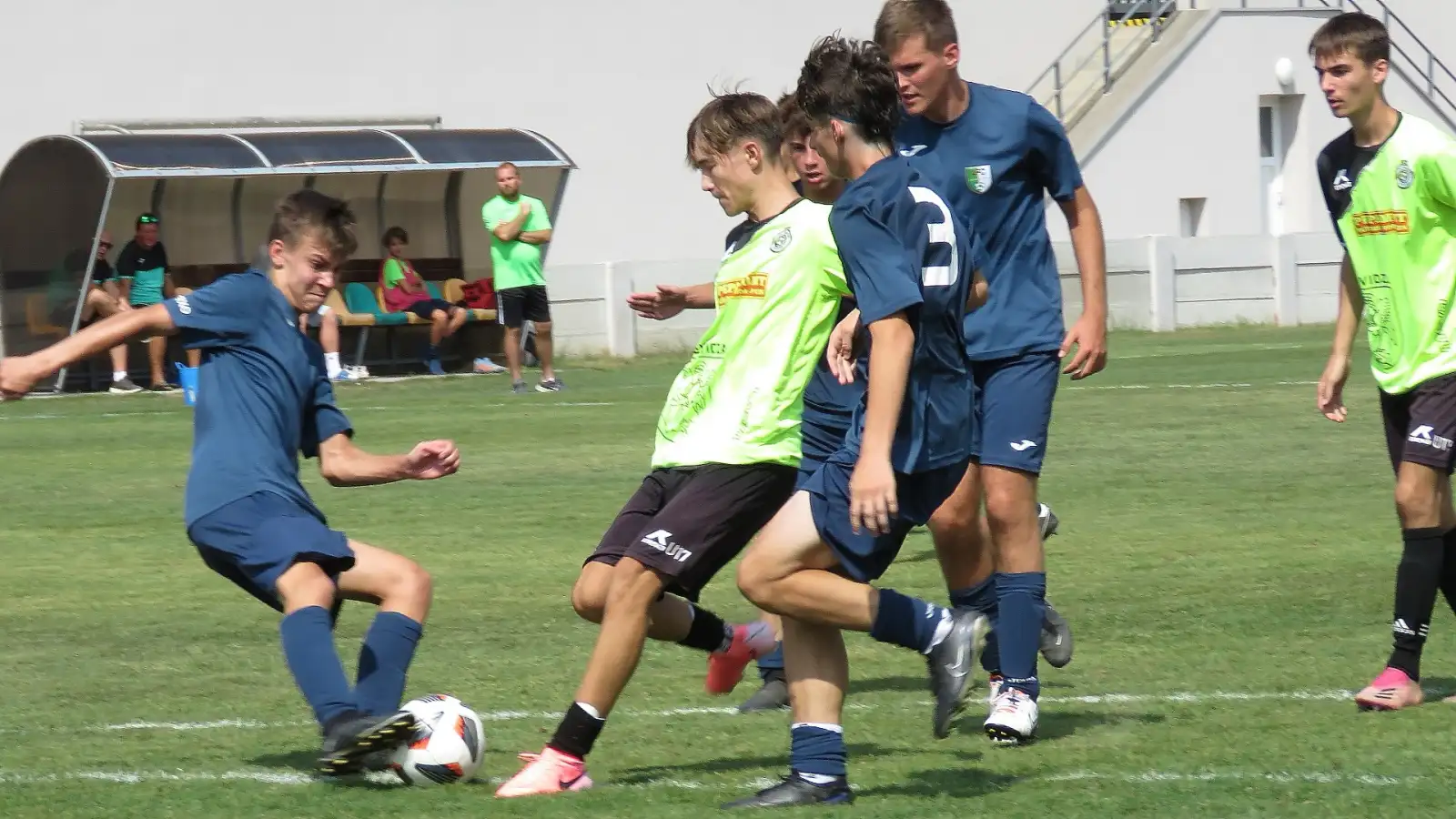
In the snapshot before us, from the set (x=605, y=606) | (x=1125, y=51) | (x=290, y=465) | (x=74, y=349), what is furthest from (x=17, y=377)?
(x=1125, y=51)

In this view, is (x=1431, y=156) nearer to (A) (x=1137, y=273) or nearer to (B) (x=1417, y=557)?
(B) (x=1417, y=557)

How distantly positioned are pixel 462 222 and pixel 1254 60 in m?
13.9

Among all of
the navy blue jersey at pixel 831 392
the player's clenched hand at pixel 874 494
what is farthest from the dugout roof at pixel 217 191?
the player's clenched hand at pixel 874 494

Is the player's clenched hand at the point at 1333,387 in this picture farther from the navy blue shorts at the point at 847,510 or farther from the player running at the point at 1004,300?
the navy blue shorts at the point at 847,510

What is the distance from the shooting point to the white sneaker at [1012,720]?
5699 mm

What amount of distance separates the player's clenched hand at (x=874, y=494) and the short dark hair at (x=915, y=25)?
65.7 inches

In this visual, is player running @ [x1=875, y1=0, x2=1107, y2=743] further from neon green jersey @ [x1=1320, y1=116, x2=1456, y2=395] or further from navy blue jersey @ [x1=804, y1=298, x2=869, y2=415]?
neon green jersey @ [x1=1320, y1=116, x2=1456, y2=395]

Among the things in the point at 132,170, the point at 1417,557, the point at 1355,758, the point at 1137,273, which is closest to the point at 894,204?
the point at 1355,758

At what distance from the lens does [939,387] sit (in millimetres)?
5062

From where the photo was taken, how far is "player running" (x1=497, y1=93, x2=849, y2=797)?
209 inches

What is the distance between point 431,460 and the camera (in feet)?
18.2

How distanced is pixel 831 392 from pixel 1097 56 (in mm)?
27407

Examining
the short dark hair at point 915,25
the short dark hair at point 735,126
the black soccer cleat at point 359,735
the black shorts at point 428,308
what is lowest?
the black shorts at point 428,308

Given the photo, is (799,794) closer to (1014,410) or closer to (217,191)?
(1014,410)
